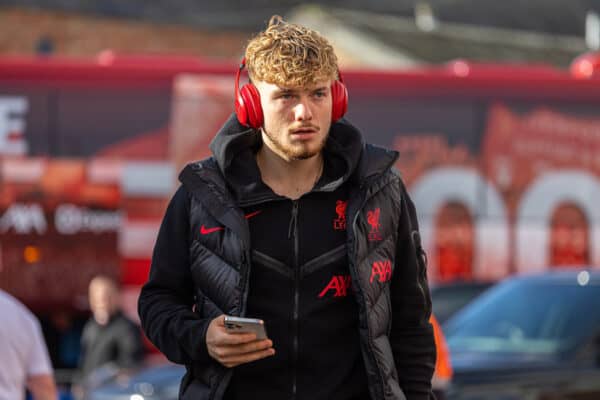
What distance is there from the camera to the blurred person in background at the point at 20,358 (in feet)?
14.4

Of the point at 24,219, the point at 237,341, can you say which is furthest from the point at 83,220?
the point at 237,341

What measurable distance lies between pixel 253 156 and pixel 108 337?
24.7ft

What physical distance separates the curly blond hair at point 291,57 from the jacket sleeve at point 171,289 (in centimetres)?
40

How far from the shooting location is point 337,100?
3.28 m

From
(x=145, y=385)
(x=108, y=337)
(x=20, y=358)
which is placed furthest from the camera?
(x=108, y=337)

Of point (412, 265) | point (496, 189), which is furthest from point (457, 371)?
point (496, 189)

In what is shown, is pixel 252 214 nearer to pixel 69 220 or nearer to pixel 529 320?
pixel 529 320

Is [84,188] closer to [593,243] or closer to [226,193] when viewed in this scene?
[593,243]

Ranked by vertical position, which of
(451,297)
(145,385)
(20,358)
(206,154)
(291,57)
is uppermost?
(291,57)

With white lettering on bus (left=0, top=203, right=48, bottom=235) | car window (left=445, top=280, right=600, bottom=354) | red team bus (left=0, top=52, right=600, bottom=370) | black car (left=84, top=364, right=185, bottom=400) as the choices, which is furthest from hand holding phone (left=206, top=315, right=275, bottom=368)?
white lettering on bus (left=0, top=203, right=48, bottom=235)

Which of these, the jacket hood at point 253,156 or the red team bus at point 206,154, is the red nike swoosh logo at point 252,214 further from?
the red team bus at point 206,154

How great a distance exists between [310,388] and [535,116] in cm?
951

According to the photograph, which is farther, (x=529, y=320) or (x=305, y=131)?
(x=529, y=320)

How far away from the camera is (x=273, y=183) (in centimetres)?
326
